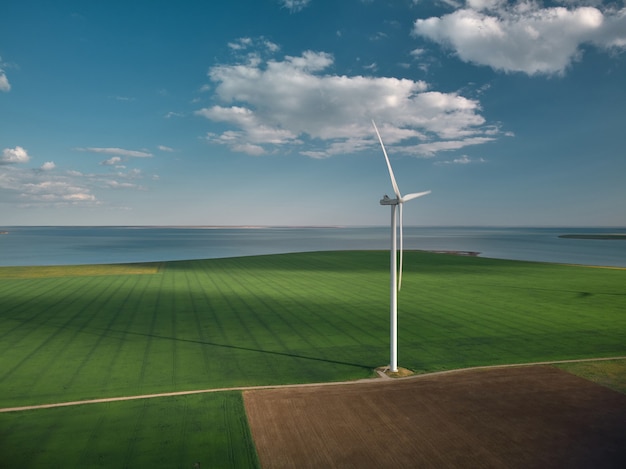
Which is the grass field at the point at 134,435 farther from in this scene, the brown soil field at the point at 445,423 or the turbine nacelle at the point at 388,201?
the turbine nacelle at the point at 388,201

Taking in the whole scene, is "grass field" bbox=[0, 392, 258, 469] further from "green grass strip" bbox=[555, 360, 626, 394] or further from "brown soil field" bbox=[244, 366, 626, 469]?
"green grass strip" bbox=[555, 360, 626, 394]

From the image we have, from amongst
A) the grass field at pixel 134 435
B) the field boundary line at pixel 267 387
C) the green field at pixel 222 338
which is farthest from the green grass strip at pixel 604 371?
the grass field at pixel 134 435

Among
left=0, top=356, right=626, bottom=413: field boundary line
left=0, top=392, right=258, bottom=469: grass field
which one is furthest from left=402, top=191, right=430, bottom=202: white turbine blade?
left=0, top=392, right=258, bottom=469: grass field

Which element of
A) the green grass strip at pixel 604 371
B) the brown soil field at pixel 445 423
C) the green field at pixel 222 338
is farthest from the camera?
the green grass strip at pixel 604 371

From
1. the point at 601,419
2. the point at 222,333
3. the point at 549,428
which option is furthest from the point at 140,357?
the point at 601,419

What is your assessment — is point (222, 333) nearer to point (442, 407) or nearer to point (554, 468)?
point (442, 407)

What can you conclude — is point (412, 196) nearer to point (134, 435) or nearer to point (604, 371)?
point (604, 371)
